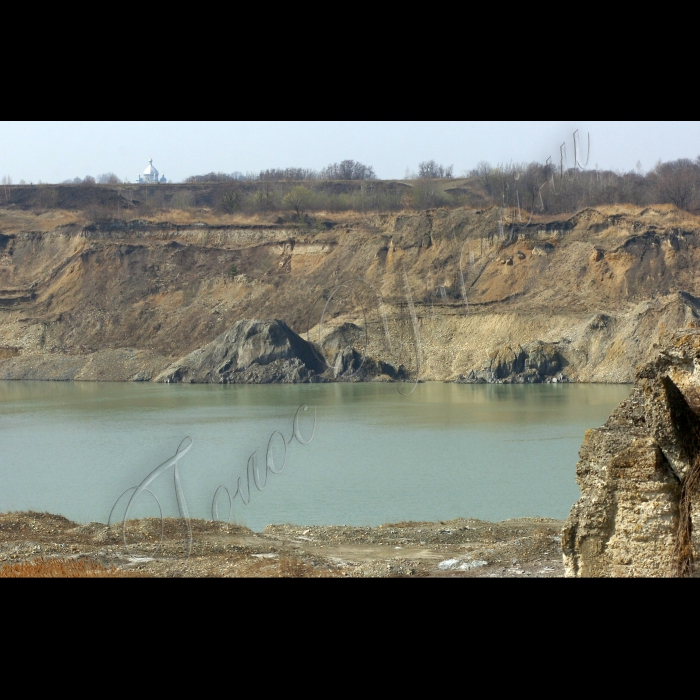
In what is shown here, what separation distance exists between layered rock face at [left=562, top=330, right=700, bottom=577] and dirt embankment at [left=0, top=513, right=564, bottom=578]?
2575mm

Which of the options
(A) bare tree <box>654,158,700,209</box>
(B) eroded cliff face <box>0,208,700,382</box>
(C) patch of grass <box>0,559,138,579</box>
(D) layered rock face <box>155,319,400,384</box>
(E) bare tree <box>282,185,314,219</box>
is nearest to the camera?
(C) patch of grass <box>0,559,138,579</box>

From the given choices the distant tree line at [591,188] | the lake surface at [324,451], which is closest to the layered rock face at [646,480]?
the lake surface at [324,451]

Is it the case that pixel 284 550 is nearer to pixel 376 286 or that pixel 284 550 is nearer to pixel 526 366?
pixel 526 366

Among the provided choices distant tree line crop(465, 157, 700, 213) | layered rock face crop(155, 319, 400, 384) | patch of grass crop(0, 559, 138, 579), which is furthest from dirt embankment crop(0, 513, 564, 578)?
distant tree line crop(465, 157, 700, 213)

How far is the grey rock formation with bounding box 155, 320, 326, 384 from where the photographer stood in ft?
196

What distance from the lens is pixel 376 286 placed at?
74.0m

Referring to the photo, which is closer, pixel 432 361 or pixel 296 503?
pixel 296 503

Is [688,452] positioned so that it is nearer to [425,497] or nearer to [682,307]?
[425,497]

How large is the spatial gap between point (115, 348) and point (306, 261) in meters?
18.9

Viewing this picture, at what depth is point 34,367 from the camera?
229ft

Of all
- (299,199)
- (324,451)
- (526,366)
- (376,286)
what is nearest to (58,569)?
(324,451)

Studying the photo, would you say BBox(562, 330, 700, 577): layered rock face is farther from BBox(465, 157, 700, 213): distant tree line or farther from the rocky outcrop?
BBox(465, 157, 700, 213): distant tree line

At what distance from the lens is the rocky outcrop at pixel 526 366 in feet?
188

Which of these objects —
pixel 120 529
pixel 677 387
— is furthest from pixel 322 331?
pixel 677 387
